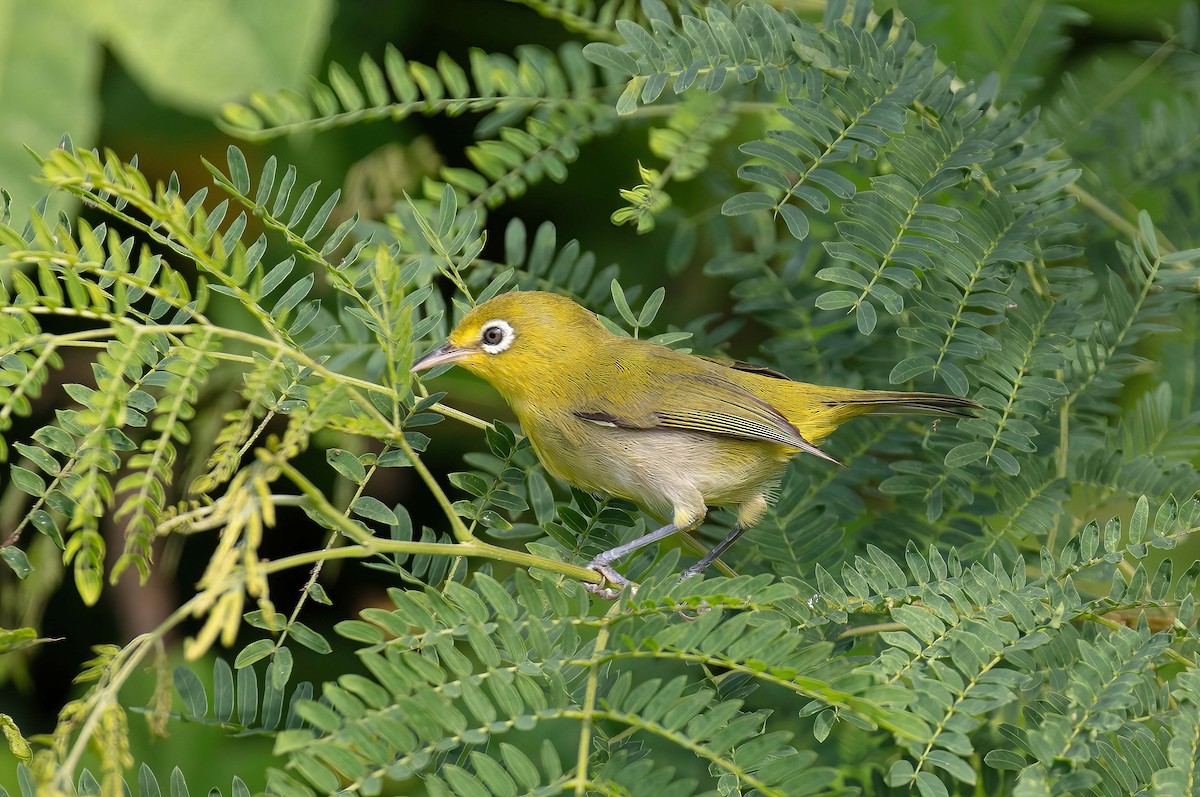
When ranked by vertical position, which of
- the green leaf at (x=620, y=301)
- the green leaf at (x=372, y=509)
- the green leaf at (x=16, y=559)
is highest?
the green leaf at (x=620, y=301)

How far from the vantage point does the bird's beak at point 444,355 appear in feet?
7.58

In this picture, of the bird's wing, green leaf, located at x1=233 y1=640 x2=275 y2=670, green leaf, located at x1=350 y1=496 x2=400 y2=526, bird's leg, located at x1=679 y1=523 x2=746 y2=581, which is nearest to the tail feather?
the bird's wing

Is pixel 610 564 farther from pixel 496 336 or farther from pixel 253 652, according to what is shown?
pixel 253 652

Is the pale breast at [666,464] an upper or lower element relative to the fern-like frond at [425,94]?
lower

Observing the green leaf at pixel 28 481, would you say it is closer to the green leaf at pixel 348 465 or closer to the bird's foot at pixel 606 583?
the green leaf at pixel 348 465

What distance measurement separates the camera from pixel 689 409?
251 cm

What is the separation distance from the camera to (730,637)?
1530mm

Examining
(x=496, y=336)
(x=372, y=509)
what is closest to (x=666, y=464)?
(x=496, y=336)

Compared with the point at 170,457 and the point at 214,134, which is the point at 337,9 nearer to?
the point at 214,134

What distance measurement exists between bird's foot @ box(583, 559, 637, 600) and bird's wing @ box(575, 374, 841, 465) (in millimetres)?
489

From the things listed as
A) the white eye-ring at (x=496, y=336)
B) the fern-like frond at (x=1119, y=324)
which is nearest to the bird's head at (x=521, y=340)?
the white eye-ring at (x=496, y=336)

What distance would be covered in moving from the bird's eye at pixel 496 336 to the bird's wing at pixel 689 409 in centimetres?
23

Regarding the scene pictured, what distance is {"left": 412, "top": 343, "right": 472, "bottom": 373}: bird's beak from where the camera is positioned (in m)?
2.31

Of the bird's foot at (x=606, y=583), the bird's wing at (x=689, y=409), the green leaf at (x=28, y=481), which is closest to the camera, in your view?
the green leaf at (x=28, y=481)
